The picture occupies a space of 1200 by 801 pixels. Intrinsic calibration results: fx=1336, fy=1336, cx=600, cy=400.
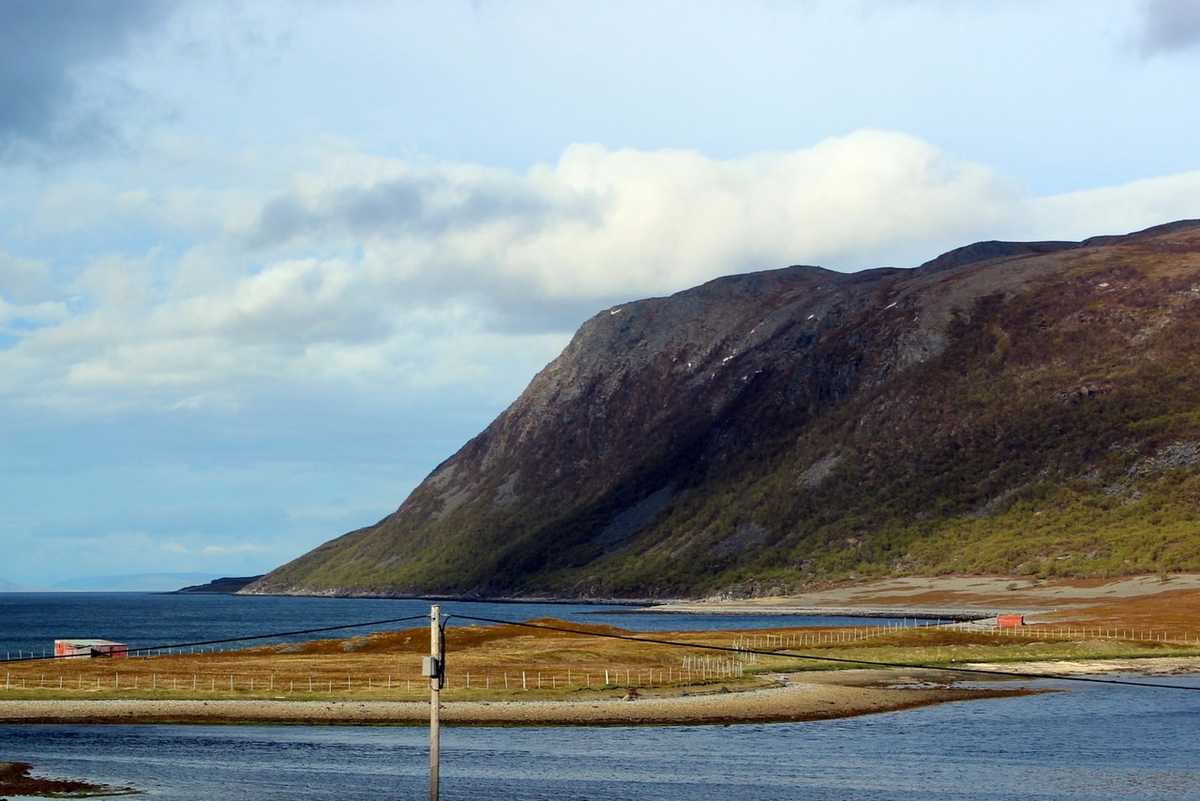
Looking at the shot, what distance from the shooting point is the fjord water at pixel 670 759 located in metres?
65.6

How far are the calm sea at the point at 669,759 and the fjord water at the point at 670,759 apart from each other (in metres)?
0.15

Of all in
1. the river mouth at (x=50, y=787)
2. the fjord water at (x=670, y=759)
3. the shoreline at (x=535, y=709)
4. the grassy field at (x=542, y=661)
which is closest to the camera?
the river mouth at (x=50, y=787)

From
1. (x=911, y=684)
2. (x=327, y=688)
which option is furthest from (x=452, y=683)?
(x=911, y=684)

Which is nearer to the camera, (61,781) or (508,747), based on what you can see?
(61,781)

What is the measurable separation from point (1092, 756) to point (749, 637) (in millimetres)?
82192

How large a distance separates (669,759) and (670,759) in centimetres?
6

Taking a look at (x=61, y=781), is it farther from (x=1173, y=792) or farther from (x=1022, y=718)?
(x=1022, y=718)

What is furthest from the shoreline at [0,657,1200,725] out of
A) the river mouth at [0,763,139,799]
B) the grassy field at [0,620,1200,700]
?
the river mouth at [0,763,139,799]

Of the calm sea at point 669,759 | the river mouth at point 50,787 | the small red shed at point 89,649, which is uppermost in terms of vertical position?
the small red shed at point 89,649

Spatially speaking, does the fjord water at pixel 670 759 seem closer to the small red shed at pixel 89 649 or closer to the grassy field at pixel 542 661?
the grassy field at pixel 542 661

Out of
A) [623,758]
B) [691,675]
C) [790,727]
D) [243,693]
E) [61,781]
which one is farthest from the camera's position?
[691,675]

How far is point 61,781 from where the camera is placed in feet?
209

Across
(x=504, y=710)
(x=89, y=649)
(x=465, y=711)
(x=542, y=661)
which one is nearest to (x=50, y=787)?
(x=465, y=711)

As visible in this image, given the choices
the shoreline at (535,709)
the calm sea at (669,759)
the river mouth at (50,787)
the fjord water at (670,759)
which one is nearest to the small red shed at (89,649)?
the shoreline at (535,709)
